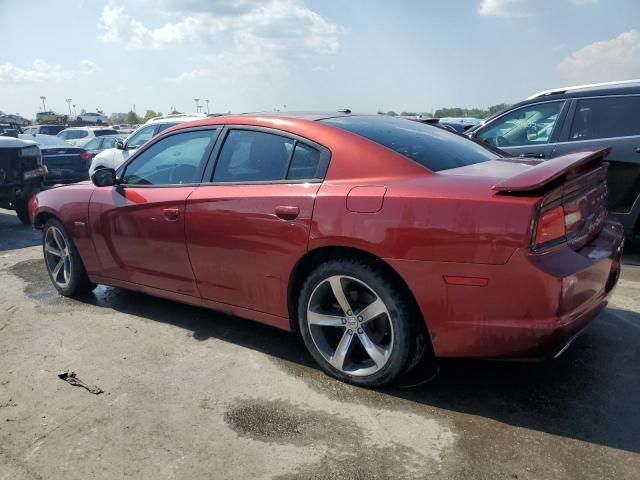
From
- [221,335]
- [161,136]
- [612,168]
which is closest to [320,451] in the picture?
[221,335]

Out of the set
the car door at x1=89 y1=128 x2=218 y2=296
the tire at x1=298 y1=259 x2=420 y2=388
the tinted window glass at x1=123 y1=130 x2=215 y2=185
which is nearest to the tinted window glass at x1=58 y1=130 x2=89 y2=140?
the car door at x1=89 y1=128 x2=218 y2=296

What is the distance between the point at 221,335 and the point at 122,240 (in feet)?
3.55

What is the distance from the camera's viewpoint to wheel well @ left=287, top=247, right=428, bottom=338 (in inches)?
112

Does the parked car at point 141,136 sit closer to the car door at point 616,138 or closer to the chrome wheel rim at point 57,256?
the chrome wheel rim at point 57,256

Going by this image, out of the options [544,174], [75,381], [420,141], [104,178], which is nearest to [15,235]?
[104,178]

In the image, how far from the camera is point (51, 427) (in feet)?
9.34

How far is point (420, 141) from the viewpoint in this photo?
11.1ft

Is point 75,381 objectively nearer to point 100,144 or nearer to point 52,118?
point 100,144

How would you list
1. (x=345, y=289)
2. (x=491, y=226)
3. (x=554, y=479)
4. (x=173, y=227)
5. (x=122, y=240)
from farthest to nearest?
(x=122, y=240) < (x=173, y=227) < (x=345, y=289) < (x=491, y=226) < (x=554, y=479)

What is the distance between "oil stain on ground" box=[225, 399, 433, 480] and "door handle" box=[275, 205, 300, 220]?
103cm

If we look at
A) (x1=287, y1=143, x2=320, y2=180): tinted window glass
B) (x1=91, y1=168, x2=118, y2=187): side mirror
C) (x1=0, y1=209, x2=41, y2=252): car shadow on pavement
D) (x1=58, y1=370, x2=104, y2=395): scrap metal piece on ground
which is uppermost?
(x1=287, y1=143, x2=320, y2=180): tinted window glass

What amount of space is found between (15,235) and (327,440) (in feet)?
24.3

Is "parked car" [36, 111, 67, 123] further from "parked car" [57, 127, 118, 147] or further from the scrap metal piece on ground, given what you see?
the scrap metal piece on ground

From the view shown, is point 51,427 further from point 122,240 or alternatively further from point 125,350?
point 122,240
